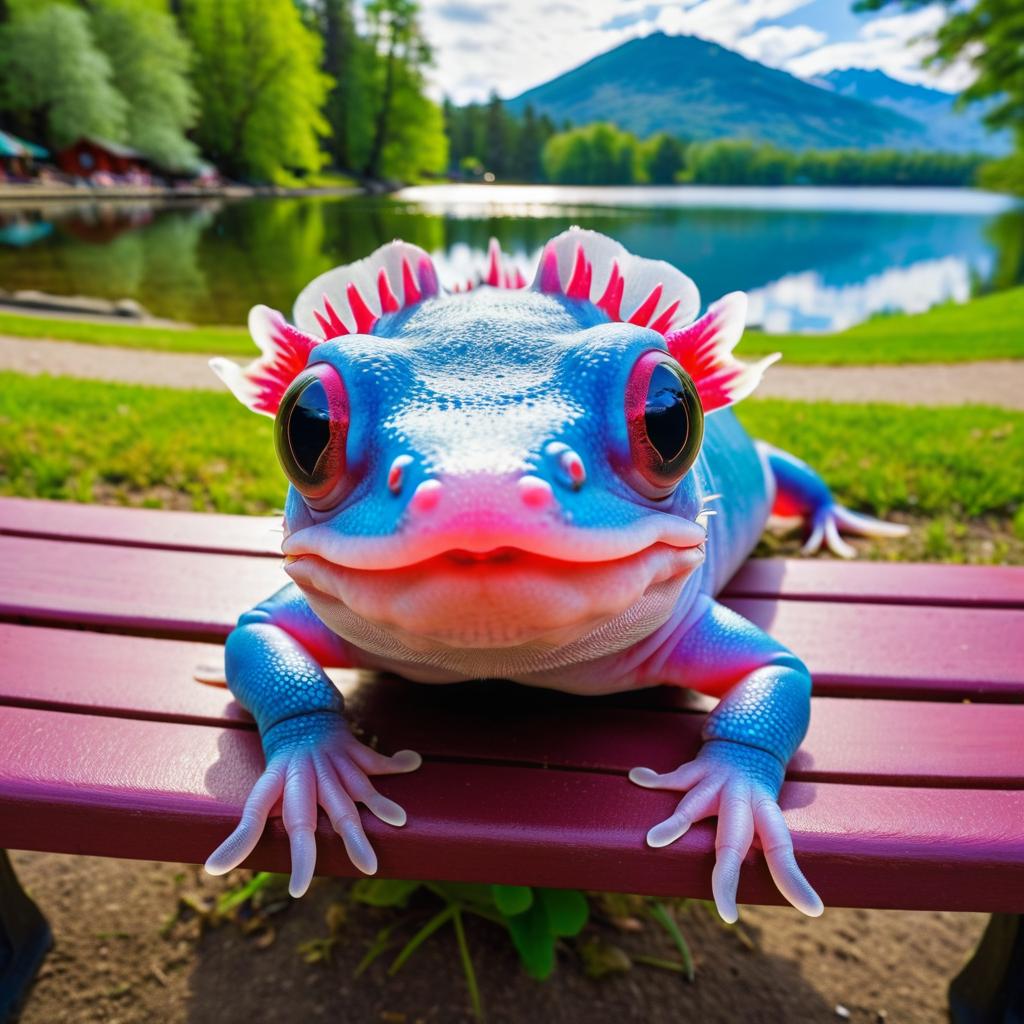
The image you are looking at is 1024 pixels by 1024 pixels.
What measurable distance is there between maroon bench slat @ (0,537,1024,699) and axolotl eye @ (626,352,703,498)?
33.3 inches

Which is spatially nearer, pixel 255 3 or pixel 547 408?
pixel 547 408

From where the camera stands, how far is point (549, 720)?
157 centimetres

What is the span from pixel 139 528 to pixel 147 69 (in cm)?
→ 4382

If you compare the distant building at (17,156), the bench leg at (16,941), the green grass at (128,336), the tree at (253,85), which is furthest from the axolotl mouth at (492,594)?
the tree at (253,85)

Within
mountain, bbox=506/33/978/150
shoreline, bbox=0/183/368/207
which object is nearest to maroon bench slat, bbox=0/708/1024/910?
shoreline, bbox=0/183/368/207

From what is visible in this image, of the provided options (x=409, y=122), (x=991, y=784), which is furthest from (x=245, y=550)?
(x=409, y=122)

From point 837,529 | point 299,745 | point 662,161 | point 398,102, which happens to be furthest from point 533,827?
point 662,161

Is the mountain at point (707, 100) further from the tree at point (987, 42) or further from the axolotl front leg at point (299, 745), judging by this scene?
the axolotl front leg at point (299, 745)

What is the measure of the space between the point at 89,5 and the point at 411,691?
49471 mm

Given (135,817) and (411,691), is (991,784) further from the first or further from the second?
(135,817)

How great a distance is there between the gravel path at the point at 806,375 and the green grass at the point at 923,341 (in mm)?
349

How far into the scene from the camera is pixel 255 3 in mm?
42656

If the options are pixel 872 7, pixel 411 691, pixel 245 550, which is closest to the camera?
pixel 411 691

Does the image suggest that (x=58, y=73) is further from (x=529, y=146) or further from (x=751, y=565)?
(x=529, y=146)
